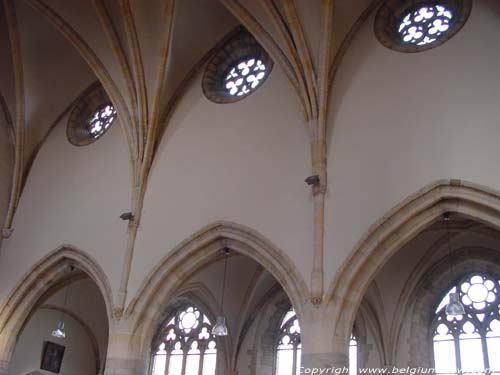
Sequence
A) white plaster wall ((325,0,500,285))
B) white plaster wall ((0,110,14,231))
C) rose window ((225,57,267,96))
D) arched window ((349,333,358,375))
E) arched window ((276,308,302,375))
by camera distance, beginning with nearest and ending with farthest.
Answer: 1. white plaster wall ((325,0,500,285))
2. rose window ((225,57,267,96))
3. arched window ((349,333,358,375))
4. arched window ((276,308,302,375))
5. white plaster wall ((0,110,14,231))

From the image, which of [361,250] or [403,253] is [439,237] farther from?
[361,250]

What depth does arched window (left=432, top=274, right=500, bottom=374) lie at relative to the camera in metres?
12.1

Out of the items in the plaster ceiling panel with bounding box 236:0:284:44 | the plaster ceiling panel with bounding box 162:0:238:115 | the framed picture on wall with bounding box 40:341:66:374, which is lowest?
the framed picture on wall with bounding box 40:341:66:374

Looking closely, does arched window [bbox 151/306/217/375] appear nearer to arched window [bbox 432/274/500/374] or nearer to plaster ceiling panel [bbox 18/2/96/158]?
arched window [bbox 432/274/500/374]

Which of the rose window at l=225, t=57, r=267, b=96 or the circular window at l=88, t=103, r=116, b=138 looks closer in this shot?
the rose window at l=225, t=57, r=267, b=96

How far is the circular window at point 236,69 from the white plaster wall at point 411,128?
8.06 feet

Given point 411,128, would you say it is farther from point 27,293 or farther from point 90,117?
point 27,293

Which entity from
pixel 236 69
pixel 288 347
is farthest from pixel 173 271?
pixel 236 69

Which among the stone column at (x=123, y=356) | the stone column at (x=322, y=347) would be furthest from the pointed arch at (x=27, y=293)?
the stone column at (x=322, y=347)

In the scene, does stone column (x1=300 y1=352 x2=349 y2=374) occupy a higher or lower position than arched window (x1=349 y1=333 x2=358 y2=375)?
lower

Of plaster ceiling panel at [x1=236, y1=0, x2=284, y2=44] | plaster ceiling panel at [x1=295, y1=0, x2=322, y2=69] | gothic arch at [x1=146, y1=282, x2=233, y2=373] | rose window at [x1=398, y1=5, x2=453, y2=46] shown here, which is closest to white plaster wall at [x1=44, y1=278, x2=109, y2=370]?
gothic arch at [x1=146, y1=282, x2=233, y2=373]

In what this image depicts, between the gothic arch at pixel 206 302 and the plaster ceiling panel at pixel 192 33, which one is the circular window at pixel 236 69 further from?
the gothic arch at pixel 206 302

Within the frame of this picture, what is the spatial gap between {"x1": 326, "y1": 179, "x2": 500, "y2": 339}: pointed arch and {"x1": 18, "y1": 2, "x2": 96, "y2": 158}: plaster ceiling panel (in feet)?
30.7

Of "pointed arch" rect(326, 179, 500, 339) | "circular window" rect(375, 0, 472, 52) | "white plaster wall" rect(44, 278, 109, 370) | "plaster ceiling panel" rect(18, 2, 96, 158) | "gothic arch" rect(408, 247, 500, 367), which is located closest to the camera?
"pointed arch" rect(326, 179, 500, 339)
